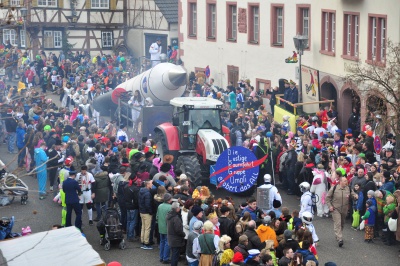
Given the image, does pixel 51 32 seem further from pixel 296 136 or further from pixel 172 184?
pixel 172 184

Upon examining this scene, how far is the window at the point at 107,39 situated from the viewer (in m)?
57.3

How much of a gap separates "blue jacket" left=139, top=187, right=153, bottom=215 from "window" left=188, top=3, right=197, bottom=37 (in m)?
26.1

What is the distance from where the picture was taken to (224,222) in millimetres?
19281

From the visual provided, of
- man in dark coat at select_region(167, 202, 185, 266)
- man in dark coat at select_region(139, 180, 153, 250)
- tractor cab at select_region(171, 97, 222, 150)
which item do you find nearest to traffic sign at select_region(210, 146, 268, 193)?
tractor cab at select_region(171, 97, 222, 150)

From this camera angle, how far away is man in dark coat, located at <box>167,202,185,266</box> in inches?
776

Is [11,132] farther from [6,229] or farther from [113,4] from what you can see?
[113,4]

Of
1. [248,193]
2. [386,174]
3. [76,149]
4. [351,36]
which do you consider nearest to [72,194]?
[76,149]

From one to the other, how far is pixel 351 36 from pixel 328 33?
1874 millimetres

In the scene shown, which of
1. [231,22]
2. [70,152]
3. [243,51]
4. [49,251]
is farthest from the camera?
[231,22]

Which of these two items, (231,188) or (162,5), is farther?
(162,5)

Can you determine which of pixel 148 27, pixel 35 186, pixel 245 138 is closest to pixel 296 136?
pixel 245 138

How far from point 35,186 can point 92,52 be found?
29284 millimetres

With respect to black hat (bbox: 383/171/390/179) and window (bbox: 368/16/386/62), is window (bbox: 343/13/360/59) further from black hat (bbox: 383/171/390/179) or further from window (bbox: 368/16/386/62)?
black hat (bbox: 383/171/390/179)

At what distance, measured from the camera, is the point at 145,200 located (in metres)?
21.5
